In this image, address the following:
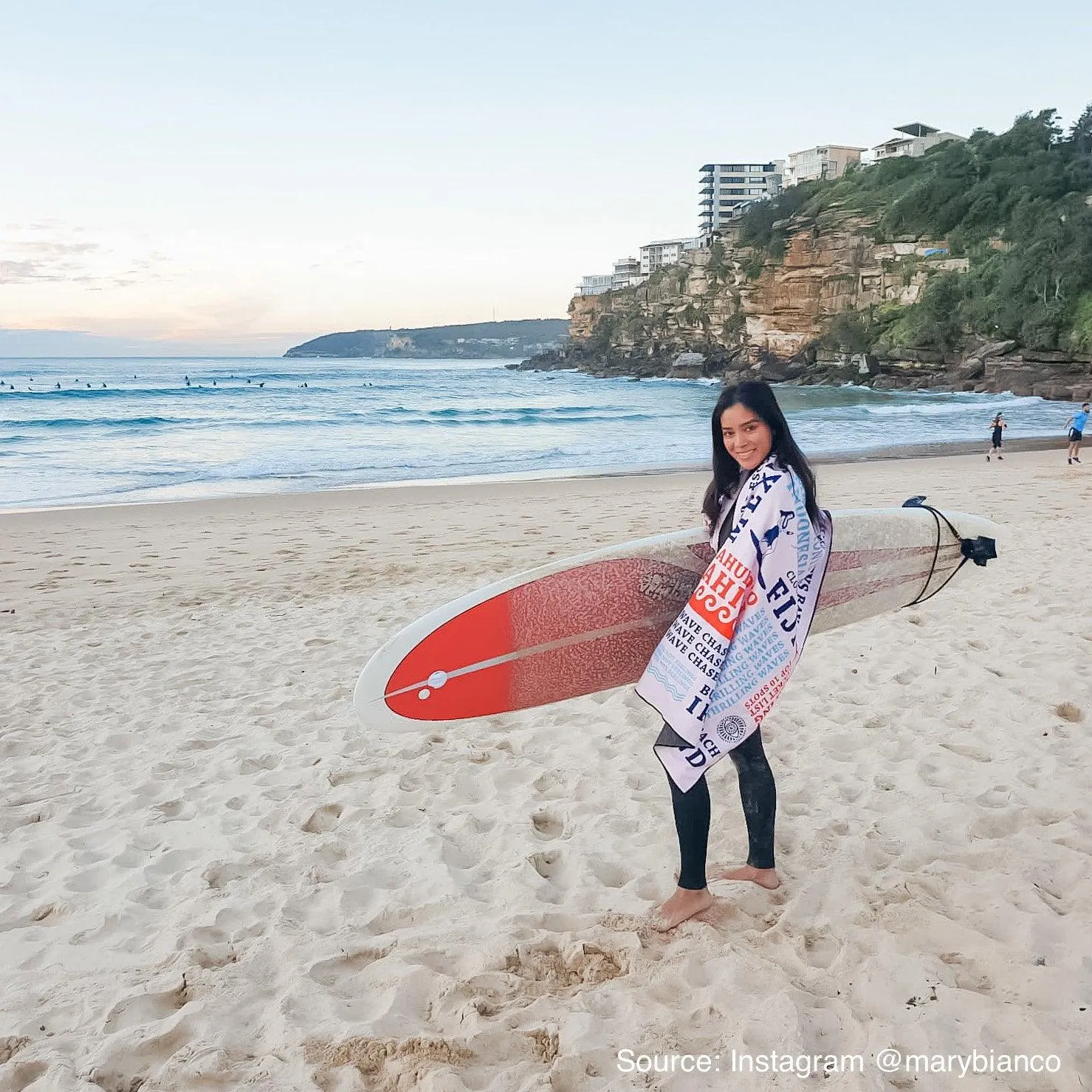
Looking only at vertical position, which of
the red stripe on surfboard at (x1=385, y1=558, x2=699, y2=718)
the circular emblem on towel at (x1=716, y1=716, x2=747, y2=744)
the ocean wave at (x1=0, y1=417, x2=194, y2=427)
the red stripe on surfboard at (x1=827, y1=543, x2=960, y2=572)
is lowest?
the ocean wave at (x1=0, y1=417, x2=194, y2=427)

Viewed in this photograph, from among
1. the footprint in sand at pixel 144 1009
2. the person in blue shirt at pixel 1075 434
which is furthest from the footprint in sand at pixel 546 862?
the person in blue shirt at pixel 1075 434

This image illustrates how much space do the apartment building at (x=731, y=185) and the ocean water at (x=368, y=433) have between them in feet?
188

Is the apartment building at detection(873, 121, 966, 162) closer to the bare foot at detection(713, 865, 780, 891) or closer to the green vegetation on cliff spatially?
the green vegetation on cliff

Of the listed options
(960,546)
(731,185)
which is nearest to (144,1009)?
(960,546)

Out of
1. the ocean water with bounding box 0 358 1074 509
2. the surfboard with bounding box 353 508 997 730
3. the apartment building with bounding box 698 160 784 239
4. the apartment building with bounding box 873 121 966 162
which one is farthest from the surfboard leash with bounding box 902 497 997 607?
the apartment building with bounding box 698 160 784 239

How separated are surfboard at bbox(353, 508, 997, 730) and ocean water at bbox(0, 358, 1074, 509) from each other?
11.6 metres

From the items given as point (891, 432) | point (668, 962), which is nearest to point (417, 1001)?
point (668, 962)

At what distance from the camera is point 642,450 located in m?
19.8

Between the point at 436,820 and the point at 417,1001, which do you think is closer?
the point at 417,1001

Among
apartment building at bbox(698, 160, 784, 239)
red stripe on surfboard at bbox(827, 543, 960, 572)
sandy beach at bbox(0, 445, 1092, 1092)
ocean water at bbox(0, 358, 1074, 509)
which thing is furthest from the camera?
apartment building at bbox(698, 160, 784, 239)

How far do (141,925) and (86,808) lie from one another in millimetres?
919

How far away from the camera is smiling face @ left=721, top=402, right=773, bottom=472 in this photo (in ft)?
6.93

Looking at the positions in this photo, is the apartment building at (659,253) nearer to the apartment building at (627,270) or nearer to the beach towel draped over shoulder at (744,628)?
the apartment building at (627,270)

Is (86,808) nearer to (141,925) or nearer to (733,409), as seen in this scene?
(141,925)
